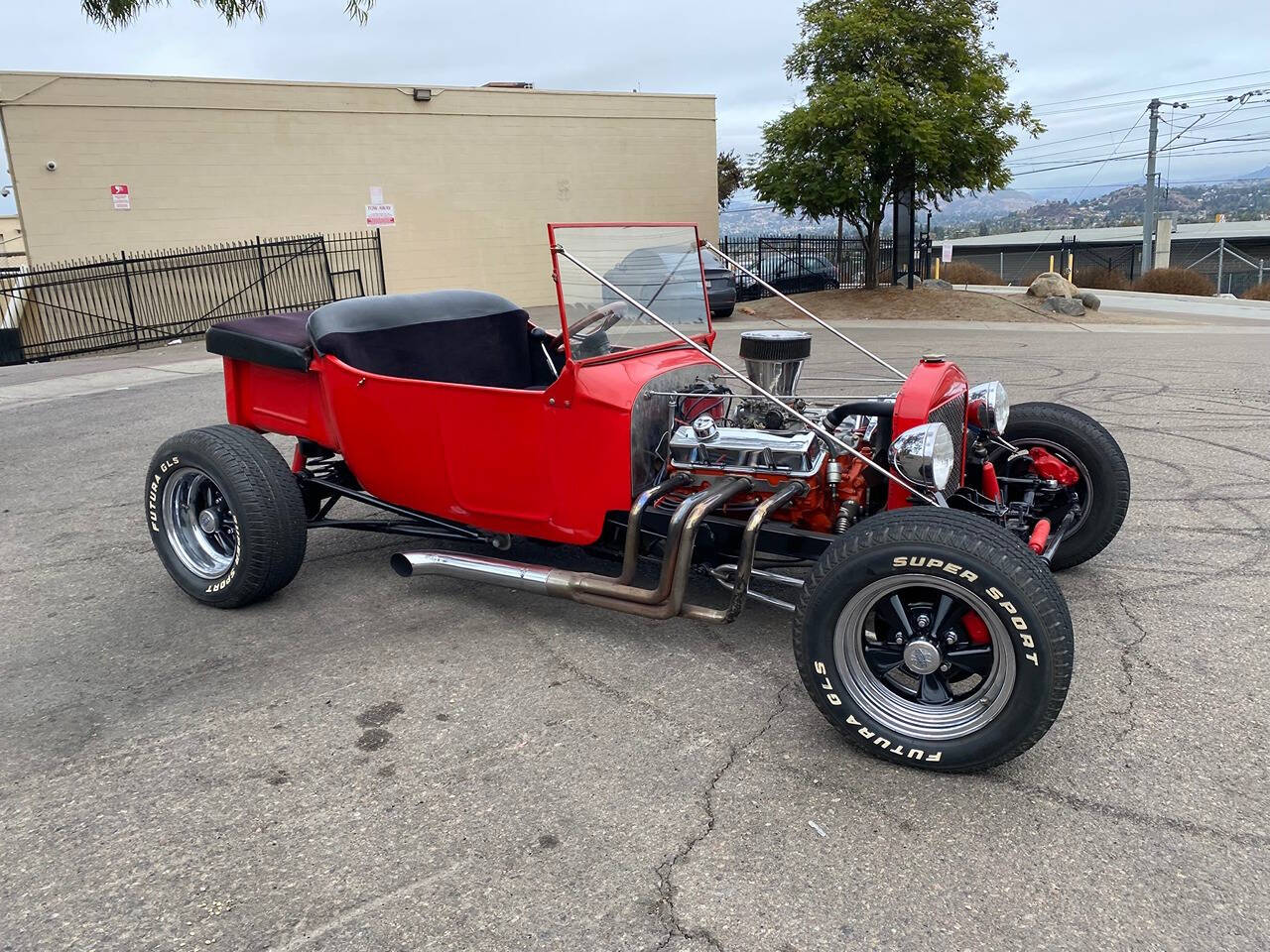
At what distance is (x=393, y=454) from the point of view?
4297mm

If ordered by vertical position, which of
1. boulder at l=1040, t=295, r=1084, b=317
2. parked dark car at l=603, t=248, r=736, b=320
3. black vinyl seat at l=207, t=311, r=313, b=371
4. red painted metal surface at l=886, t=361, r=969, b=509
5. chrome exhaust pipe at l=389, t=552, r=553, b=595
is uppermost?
parked dark car at l=603, t=248, r=736, b=320

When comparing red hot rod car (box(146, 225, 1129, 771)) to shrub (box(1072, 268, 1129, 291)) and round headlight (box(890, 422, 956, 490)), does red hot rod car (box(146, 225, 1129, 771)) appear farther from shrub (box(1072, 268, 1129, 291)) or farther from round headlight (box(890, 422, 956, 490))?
shrub (box(1072, 268, 1129, 291))

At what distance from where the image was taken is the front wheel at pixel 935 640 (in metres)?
2.70

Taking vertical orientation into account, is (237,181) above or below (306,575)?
above

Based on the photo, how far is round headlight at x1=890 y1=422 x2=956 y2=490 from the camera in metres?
3.24

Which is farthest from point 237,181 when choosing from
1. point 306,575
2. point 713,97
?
point 306,575

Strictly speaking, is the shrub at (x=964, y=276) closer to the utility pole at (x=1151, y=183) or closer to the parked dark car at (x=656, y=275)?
the utility pole at (x=1151, y=183)

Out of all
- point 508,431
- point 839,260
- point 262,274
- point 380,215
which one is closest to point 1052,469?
point 508,431

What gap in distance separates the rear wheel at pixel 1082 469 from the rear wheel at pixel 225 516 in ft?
10.1

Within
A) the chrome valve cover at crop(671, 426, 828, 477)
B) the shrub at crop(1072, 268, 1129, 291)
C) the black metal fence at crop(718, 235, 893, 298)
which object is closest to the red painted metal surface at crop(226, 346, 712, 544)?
the chrome valve cover at crop(671, 426, 828, 477)

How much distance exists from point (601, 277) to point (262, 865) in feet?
8.01

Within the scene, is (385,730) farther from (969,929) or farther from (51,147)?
(51,147)

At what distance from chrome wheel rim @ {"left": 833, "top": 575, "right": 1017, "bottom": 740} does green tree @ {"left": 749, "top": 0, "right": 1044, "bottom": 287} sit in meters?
15.0

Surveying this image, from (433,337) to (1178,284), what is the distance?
25.9m
